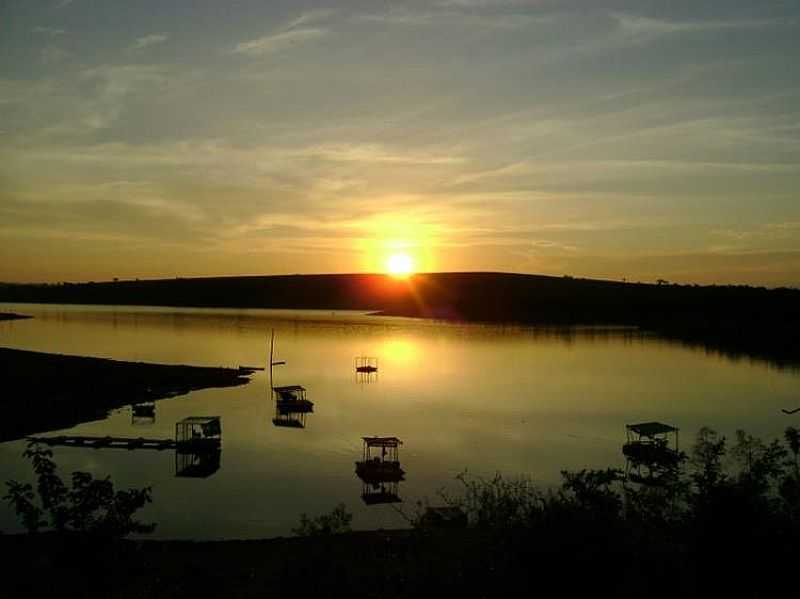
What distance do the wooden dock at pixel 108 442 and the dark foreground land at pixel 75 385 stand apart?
2.56m

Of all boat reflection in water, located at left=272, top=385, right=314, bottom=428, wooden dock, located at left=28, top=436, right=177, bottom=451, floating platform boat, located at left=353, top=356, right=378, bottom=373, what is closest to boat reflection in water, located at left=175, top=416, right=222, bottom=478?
wooden dock, located at left=28, top=436, right=177, bottom=451

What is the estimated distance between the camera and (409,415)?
41.8m

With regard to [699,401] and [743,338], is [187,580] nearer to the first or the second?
[699,401]

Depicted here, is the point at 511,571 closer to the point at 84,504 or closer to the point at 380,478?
the point at 84,504

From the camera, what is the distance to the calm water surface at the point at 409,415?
2512 centimetres

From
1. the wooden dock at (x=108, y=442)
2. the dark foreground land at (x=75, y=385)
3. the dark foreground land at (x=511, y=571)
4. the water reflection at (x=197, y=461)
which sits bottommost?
the water reflection at (x=197, y=461)

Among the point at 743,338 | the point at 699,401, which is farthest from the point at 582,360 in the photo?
the point at 743,338

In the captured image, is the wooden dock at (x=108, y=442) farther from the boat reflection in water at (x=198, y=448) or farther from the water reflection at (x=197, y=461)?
the water reflection at (x=197, y=461)

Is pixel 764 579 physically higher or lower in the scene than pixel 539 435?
higher

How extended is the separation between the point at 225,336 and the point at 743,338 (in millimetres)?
67964

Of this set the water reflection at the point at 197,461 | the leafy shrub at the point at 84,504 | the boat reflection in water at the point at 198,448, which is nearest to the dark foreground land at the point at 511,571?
the leafy shrub at the point at 84,504

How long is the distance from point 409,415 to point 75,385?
22273 mm

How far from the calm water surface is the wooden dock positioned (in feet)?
2.13

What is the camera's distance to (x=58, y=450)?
103 feet
